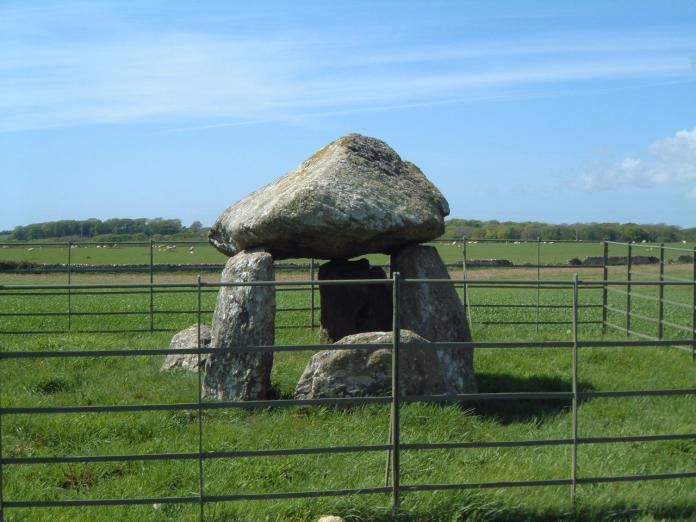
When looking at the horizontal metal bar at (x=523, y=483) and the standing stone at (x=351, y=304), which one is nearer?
the horizontal metal bar at (x=523, y=483)

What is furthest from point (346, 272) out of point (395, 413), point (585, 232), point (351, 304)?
point (585, 232)

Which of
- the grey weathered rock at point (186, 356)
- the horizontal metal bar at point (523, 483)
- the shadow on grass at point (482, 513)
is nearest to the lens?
the shadow on grass at point (482, 513)

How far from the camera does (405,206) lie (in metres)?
9.55

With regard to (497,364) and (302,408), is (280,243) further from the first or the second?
(497,364)

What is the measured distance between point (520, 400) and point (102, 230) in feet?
144

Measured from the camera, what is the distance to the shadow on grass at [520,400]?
8602 millimetres

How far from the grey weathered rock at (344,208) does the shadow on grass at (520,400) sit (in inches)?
73.4

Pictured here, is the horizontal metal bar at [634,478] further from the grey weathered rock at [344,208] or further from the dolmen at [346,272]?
the grey weathered rock at [344,208]

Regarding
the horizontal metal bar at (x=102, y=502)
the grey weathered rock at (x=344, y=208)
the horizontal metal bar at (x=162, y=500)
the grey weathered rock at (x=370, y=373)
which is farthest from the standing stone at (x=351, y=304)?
the horizontal metal bar at (x=102, y=502)

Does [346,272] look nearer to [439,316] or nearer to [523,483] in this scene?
[439,316]

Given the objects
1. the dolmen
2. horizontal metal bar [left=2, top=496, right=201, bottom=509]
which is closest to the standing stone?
the dolmen

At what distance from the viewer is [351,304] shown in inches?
430

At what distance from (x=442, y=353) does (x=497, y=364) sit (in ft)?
6.16

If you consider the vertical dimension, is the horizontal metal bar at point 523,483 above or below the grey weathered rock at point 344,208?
below
